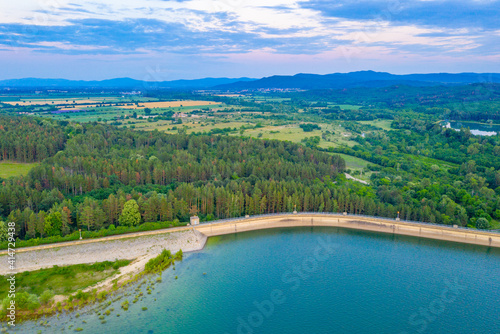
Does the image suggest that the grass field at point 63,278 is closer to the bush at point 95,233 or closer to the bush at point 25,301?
the bush at point 25,301

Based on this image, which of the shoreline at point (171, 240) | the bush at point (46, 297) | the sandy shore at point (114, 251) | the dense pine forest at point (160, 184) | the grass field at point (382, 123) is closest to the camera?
the bush at point (46, 297)

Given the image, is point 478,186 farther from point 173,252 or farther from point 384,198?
point 173,252

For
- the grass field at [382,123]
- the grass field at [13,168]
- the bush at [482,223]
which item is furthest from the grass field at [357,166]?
the grass field at [13,168]

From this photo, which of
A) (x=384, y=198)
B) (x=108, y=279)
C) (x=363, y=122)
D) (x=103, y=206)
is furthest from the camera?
(x=363, y=122)

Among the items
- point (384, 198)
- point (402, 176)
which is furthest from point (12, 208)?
point (402, 176)

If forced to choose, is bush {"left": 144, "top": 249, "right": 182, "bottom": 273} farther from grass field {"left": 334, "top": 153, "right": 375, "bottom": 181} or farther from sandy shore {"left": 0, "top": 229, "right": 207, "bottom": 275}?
grass field {"left": 334, "top": 153, "right": 375, "bottom": 181}

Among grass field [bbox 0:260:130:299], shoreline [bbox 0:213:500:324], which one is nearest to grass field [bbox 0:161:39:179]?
shoreline [bbox 0:213:500:324]

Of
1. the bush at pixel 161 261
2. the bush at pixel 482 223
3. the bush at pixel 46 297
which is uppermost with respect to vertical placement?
the bush at pixel 482 223
